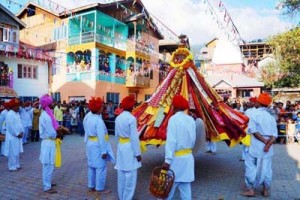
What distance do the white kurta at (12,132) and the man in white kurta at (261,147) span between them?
5.78 metres

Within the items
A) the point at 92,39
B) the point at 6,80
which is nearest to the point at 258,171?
the point at 92,39

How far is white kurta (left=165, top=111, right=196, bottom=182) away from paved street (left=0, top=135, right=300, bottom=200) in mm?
1546

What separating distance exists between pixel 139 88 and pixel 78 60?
5862 millimetres

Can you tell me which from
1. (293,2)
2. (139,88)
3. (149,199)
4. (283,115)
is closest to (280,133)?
(283,115)

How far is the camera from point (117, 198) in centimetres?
645

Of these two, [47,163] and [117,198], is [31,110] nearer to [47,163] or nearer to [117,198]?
[47,163]

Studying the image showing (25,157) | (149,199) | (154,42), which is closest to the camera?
(149,199)

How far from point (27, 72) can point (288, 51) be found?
55.9 feet

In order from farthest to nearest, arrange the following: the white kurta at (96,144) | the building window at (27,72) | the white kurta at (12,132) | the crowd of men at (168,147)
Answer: the building window at (27,72) < the white kurta at (12,132) < the white kurta at (96,144) < the crowd of men at (168,147)

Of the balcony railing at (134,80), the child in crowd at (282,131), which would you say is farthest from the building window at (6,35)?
the child in crowd at (282,131)

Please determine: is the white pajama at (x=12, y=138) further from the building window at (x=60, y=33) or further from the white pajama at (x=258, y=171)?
the building window at (x=60, y=33)

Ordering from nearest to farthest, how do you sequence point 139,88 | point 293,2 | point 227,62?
1. point 293,2
2. point 139,88
3. point 227,62

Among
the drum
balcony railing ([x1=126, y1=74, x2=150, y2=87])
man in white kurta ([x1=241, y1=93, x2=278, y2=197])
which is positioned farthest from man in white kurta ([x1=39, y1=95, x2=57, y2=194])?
balcony railing ([x1=126, y1=74, x2=150, y2=87])

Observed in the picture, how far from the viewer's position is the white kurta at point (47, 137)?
686 cm
